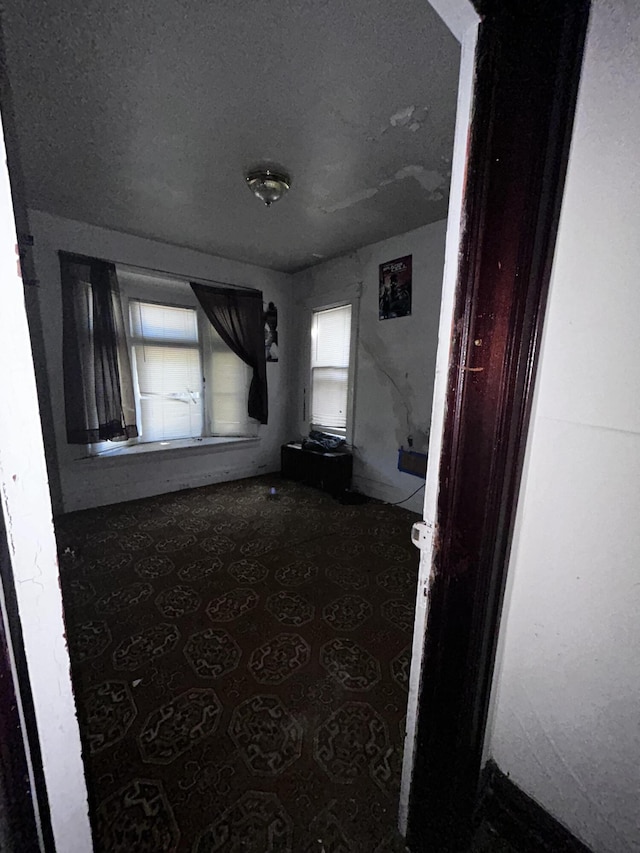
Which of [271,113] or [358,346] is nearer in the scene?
[271,113]

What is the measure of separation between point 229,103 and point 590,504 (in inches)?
88.9

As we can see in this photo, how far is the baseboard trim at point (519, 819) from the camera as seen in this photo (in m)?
0.89

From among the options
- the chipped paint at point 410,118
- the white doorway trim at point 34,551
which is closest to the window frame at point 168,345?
the chipped paint at point 410,118

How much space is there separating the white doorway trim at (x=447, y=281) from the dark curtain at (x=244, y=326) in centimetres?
354

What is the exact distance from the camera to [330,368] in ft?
13.6

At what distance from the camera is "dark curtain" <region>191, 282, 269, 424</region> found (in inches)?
150

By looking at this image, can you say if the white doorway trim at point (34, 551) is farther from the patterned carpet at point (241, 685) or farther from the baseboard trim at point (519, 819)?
the baseboard trim at point (519, 819)

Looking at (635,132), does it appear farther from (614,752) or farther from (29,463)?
(614,752)

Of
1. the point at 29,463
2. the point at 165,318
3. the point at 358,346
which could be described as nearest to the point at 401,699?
the point at 29,463

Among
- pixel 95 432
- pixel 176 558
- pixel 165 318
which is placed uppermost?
pixel 165 318

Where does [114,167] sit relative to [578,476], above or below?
above

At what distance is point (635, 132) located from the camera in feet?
2.17

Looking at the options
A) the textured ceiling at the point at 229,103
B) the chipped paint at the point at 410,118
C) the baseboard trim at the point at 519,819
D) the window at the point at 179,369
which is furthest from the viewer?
the window at the point at 179,369

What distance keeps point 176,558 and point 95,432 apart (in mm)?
1584
